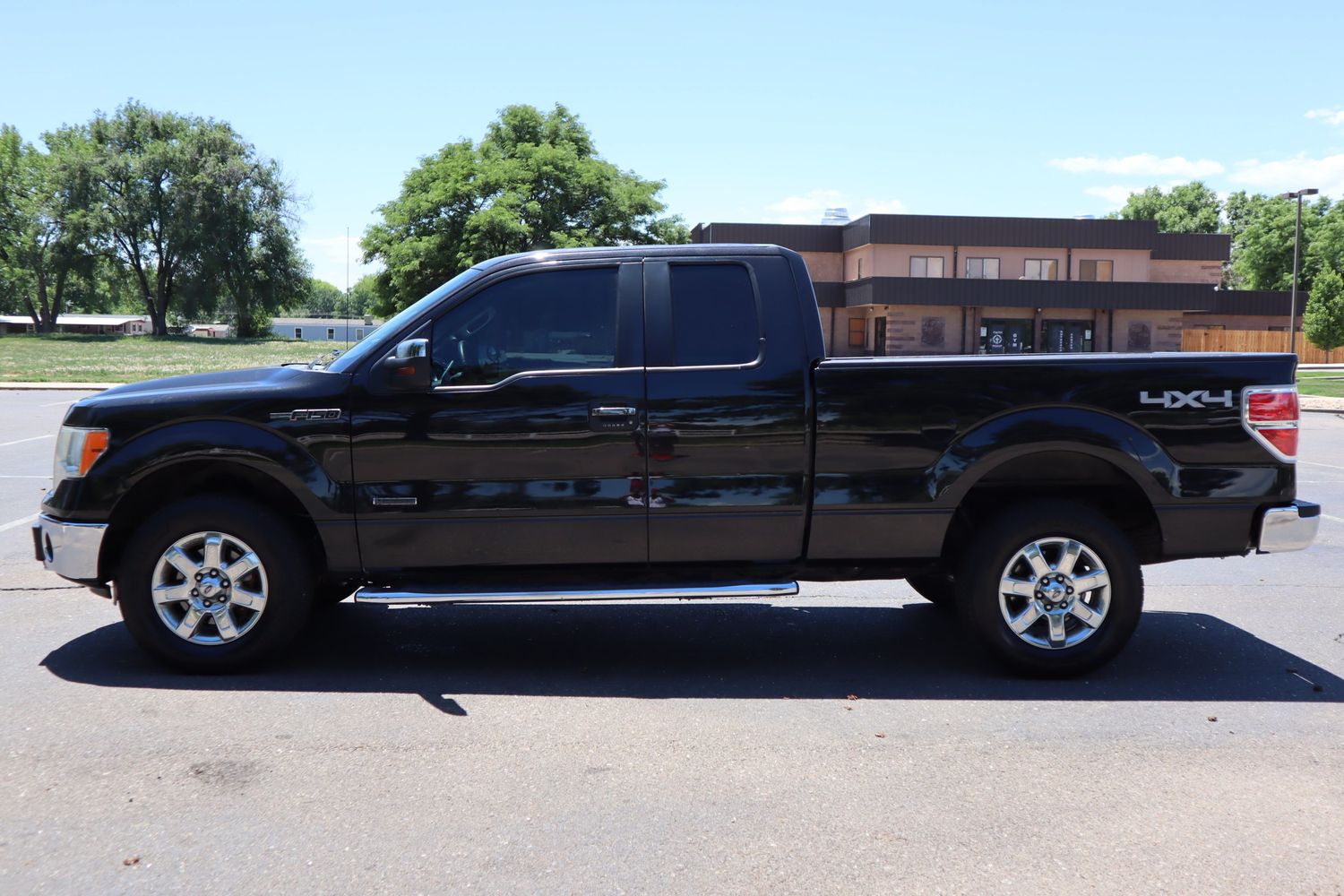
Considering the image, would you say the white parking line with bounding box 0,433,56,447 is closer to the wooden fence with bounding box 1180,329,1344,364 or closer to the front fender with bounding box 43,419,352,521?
the front fender with bounding box 43,419,352,521

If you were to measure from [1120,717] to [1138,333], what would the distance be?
54.4m

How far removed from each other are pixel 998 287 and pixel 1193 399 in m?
48.4

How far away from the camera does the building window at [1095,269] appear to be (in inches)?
2128

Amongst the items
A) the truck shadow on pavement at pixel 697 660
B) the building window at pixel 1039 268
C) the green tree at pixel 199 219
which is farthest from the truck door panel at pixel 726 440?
the green tree at pixel 199 219

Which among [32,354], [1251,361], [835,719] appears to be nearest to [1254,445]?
[1251,361]

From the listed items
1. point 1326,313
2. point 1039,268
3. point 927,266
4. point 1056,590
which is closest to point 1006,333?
point 1039,268

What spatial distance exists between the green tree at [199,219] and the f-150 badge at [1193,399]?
7890cm

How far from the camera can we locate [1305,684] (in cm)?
529

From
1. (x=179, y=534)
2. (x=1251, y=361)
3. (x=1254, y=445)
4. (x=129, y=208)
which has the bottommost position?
(x=179, y=534)

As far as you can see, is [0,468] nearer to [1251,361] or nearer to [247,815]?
[247,815]

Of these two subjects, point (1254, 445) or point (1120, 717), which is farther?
point (1254, 445)

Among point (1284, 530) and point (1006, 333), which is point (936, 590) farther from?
point (1006, 333)

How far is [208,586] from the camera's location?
5199 millimetres

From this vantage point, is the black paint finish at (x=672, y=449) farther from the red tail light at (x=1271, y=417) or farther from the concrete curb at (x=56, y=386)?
the concrete curb at (x=56, y=386)
